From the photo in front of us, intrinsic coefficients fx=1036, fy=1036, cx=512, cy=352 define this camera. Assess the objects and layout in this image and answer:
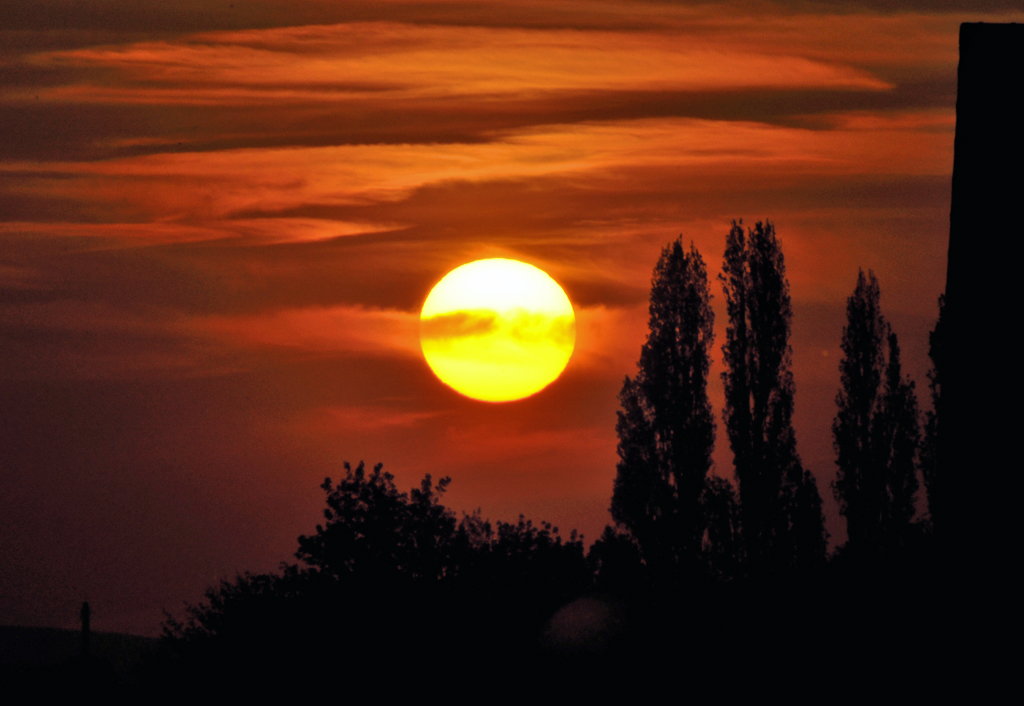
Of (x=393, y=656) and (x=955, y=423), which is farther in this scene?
(x=393, y=656)

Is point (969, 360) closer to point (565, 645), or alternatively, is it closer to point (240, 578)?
point (565, 645)

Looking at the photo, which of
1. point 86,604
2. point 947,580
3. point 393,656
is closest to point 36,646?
point 86,604

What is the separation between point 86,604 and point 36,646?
293 feet

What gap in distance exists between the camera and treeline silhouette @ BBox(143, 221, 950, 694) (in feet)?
50.2

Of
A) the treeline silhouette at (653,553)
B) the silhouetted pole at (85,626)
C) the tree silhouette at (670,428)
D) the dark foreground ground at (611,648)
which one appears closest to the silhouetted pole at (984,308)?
the dark foreground ground at (611,648)

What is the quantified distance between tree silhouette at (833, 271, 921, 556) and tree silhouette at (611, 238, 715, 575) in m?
5.16

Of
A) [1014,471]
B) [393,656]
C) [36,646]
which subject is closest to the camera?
[1014,471]

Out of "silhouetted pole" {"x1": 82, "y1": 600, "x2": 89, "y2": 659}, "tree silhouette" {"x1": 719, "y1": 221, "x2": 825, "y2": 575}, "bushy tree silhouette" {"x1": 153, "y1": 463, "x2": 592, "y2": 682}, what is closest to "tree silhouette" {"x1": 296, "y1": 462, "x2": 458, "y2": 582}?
"bushy tree silhouette" {"x1": 153, "y1": 463, "x2": 592, "y2": 682}

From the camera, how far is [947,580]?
4.40 meters

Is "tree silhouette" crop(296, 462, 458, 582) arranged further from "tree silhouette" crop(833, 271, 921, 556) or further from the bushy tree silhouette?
"tree silhouette" crop(833, 271, 921, 556)

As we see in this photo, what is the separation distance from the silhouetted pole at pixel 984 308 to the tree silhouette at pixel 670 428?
21.6 m

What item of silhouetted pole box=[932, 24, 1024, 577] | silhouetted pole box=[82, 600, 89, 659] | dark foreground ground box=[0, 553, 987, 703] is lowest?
silhouetted pole box=[82, 600, 89, 659]

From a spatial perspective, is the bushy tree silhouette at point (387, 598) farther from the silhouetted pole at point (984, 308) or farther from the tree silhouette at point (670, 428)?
the silhouetted pole at point (984, 308)

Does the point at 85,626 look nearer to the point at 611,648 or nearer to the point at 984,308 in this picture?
the point at 611,648
